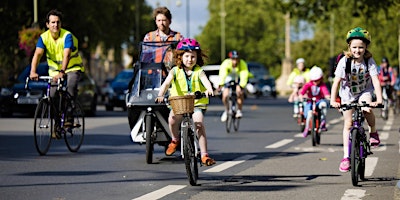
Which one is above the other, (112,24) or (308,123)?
(112,24)

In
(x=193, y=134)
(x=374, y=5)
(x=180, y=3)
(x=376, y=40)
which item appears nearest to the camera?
(x=193, y=134)

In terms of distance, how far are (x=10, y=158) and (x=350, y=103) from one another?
201 inches

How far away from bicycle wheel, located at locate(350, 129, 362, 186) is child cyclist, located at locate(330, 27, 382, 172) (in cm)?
35

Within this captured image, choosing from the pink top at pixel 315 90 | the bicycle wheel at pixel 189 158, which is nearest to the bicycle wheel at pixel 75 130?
the bicycle wheel at pixel 189 158

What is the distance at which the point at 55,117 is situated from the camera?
1405cm

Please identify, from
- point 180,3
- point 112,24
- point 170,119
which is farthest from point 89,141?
point 180,3

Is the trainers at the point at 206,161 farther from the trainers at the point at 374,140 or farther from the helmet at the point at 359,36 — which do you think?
the helmet at the point at 359,36

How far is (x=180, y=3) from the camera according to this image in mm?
93625

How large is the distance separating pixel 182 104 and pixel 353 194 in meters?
1.97

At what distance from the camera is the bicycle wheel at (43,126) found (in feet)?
45.4

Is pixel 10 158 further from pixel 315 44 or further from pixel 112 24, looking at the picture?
pixel 315 44

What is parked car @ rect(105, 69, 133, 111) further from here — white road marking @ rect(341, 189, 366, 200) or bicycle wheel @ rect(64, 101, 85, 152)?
white road marking @ rect(341, 189, 366, 200)

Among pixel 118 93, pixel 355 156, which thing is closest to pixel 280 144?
pixel 355 156

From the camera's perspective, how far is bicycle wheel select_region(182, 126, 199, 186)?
10086 mm
